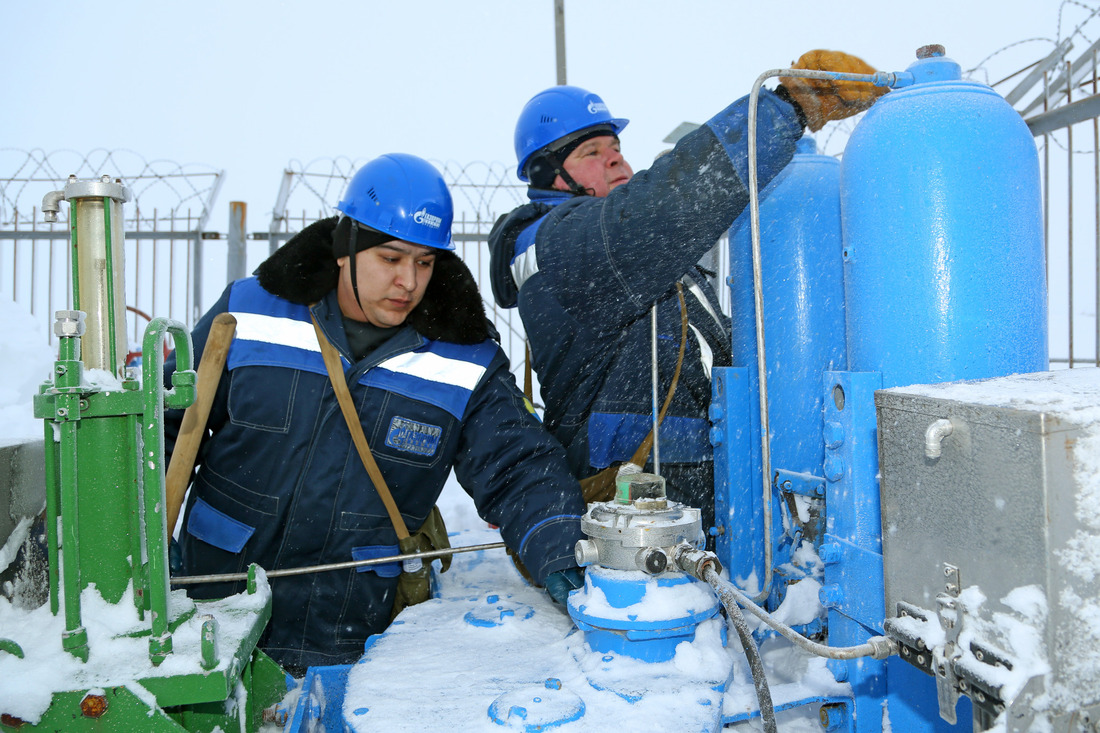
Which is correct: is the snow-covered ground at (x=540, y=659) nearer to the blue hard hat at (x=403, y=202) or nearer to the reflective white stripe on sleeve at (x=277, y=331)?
the reflective white stripe on sleeve at (x=277, y=331)

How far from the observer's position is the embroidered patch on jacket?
8.21 feet

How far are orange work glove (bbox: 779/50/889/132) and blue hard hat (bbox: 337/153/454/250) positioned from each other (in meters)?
1.20

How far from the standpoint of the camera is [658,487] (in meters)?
1.66

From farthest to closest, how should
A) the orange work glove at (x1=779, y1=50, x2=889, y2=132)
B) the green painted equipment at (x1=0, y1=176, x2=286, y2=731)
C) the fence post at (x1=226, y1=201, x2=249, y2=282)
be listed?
the fence post at (x1=226, y1=201, x2=249, y2=282)
the orange work glove at (x1=779, y1=50, x2=889, y2=132)
the green painted equipment at (x1=0, y1=176, x2=286, y2=731)

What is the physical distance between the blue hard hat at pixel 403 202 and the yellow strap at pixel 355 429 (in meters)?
0.43

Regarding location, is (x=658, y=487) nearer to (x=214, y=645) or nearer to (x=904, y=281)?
(x=904, y=281)

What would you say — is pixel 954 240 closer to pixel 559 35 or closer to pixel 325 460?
pixel 325 460

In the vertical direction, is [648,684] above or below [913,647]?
below

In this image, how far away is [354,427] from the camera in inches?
95.4

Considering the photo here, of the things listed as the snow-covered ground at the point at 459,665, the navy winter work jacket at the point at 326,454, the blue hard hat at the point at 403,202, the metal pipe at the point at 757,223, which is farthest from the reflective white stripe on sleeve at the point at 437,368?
the metal pipe at the point at 757,223

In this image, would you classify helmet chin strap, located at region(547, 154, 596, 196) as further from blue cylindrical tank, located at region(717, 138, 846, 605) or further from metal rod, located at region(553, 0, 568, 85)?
metal rod, located at region(553, 0, 568, 85)

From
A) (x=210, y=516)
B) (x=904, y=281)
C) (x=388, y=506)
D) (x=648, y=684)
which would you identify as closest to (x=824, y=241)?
(x=904, y=281)

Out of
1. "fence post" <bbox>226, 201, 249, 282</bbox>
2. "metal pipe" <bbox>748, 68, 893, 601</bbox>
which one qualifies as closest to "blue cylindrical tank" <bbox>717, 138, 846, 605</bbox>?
"metal pipe" <bbox>748, 68, 893, 601</bbox>

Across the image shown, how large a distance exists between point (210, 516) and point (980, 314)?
2.25 m
